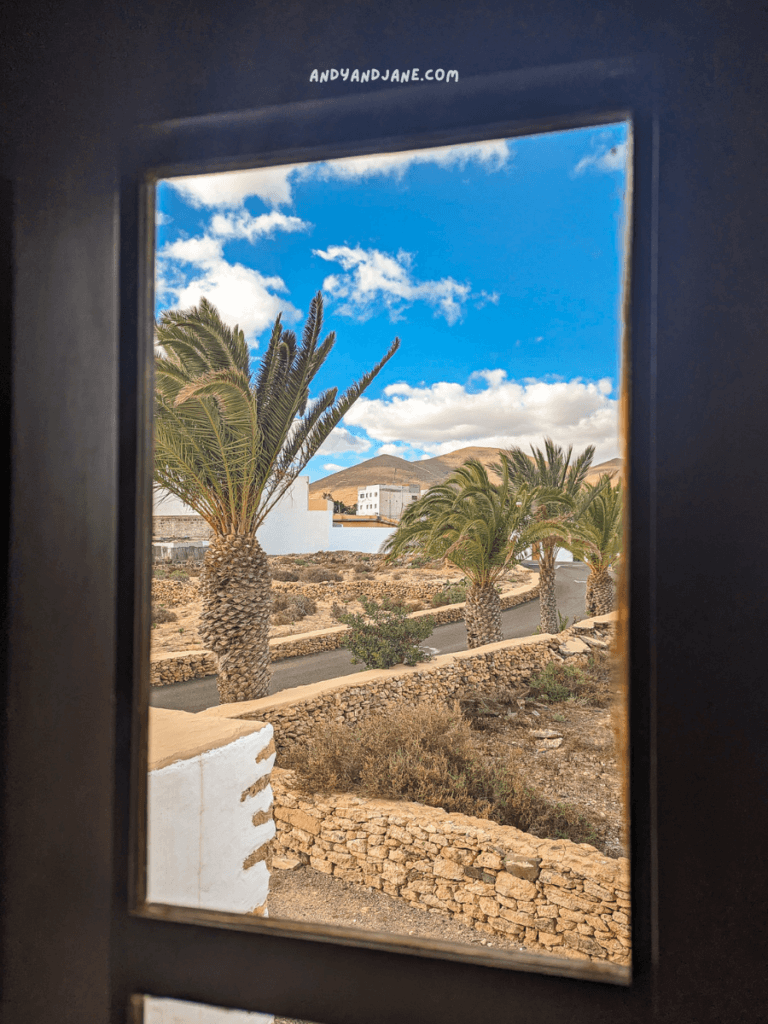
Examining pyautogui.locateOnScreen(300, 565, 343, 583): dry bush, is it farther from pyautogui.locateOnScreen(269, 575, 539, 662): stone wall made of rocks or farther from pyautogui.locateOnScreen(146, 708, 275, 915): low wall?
pyautogui.locateOnScreen(146, 708, 275, 915): low wall

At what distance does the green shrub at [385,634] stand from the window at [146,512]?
283 centimetres

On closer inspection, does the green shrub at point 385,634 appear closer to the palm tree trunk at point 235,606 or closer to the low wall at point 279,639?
the low wall at point 279,639

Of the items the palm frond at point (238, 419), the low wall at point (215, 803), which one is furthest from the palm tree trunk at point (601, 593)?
the low wall at point (215, 803)

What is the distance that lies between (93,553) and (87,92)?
1.17 feet

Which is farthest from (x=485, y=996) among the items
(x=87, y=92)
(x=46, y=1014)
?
(x=87, y=92)

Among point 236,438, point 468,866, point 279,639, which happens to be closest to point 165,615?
point 279,639

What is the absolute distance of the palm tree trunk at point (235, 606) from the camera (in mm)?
2719

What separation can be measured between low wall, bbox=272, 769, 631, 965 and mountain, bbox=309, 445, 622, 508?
1.61 m

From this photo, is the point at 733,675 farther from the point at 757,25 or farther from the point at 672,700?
the point at 757,25

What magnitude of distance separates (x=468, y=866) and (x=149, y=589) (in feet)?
10.00

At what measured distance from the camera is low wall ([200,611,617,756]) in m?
3.18

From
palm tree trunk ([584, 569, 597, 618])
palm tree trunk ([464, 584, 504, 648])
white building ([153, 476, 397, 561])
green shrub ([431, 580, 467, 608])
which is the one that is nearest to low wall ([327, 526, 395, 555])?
white building ([153, 476, 397, 561])

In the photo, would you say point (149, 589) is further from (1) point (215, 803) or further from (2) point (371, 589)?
(2) point (371, 589)

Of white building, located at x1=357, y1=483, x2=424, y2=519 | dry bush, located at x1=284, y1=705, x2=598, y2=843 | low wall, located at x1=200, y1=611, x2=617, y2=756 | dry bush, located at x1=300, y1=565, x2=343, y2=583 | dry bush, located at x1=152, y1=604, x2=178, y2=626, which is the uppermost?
white building, located at x1=357, y1=483, x2=424, y2=519
